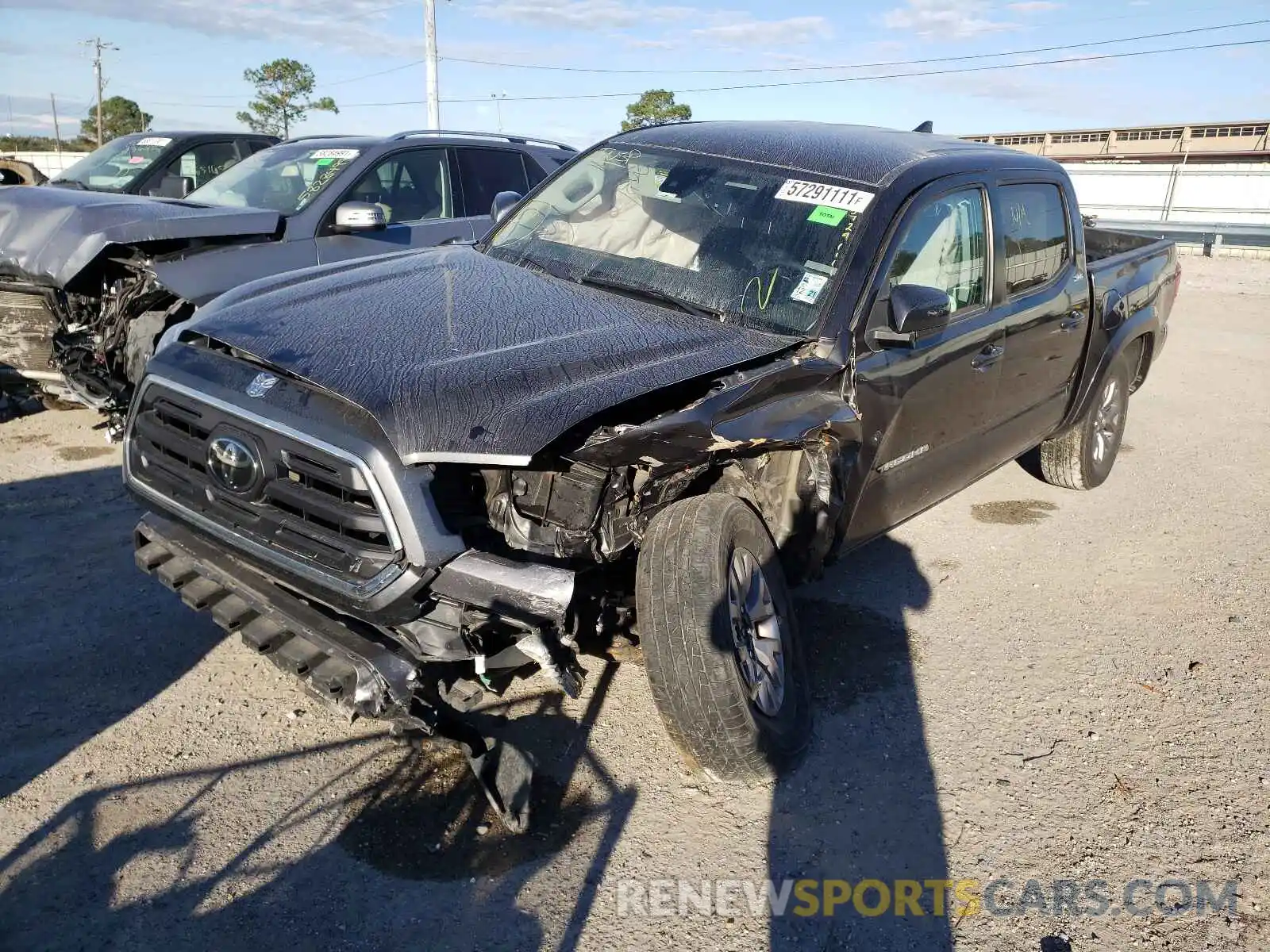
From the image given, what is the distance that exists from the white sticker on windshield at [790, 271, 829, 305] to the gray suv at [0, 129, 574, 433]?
3063 millimetres

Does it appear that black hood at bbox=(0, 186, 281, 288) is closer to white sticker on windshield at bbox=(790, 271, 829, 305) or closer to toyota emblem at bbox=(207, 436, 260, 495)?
toyota emblem at bbox=(207, 436, 260, 495)

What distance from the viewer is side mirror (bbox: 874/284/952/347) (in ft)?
11.6

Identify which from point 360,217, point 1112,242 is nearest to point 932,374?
point 360,217

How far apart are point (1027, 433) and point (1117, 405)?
1.63 m

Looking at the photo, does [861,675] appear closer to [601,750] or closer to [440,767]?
[601,750]

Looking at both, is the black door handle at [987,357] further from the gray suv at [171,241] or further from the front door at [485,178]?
the front door at [485,178]

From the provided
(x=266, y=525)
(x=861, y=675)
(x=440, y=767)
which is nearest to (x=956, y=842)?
(x=861, y=675)

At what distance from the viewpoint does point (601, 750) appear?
340 cm

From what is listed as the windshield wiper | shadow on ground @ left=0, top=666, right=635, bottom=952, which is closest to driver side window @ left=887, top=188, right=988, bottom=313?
the windshield wiper

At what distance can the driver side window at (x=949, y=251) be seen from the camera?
12.6 feet

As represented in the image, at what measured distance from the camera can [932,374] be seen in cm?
391

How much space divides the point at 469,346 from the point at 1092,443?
4.57 m

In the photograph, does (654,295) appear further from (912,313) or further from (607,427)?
(607,427)

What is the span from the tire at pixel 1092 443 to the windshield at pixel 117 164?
7.91 metres
